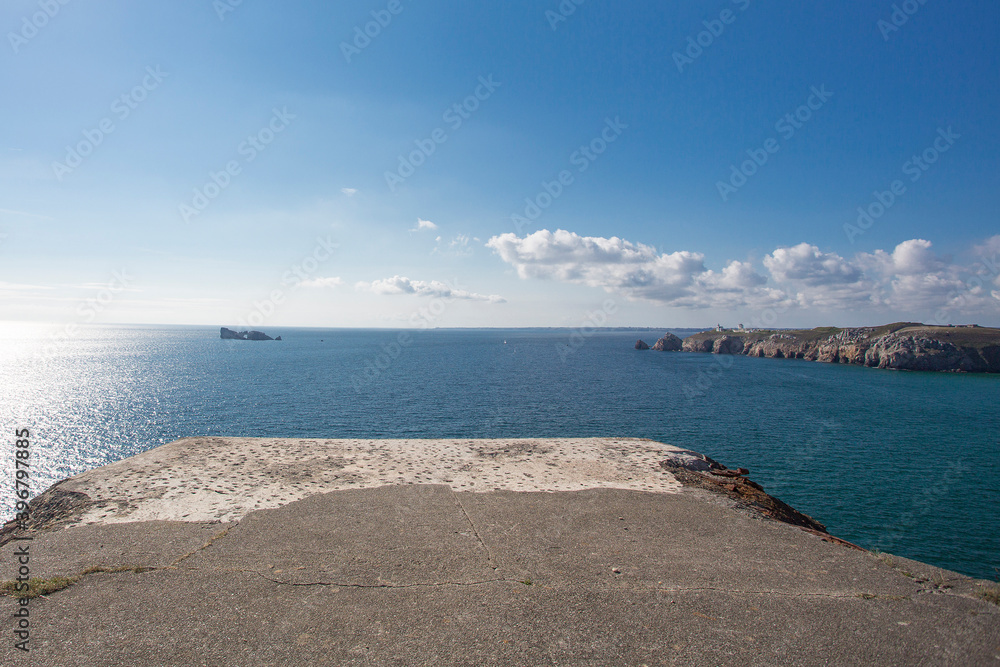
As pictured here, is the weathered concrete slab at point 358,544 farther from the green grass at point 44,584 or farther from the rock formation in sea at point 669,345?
the rock formation in sea at point 669,345

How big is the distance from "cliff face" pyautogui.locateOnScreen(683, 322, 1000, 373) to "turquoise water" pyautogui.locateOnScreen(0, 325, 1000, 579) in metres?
19.6

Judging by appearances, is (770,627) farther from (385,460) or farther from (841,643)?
(385,460)

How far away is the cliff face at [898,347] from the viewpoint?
100625 millimetres

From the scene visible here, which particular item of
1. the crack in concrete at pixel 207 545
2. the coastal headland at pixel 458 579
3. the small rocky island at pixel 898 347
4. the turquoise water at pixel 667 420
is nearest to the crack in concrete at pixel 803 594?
the coastal headland at pixel 458 579

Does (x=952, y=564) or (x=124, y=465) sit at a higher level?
(x=124, y=465)

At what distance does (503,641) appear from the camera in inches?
300

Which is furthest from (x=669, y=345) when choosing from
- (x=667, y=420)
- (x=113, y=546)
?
(x=113, y=546)

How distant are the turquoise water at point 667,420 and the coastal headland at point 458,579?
14.0 metres

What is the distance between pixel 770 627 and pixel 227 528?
12.2m

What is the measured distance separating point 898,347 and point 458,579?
432 feet

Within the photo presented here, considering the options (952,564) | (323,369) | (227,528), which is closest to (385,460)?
(227,528)

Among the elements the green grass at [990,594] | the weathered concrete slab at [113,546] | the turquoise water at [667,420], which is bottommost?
the turquoise water at [667,420]

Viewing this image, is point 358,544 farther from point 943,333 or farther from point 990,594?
point 943,333

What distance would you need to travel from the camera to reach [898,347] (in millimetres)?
104812
